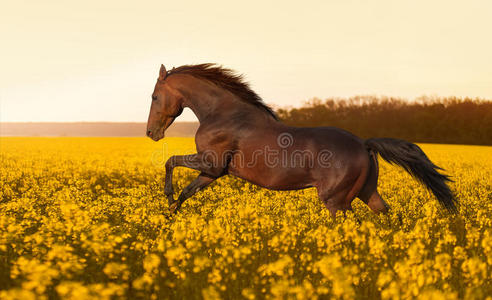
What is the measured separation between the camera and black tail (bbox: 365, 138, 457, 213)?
17.7 feet

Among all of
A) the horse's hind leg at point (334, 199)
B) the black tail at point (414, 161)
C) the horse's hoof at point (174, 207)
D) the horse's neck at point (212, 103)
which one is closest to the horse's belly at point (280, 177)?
the horse's hind leg at point (334, 199)

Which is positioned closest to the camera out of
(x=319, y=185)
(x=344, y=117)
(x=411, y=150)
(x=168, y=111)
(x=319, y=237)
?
(x=319, y=237)

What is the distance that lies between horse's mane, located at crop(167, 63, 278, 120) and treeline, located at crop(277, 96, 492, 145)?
3849 cm

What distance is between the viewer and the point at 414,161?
5527 millimetres

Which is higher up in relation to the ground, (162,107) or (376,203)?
(162,107)

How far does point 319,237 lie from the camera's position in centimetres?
382

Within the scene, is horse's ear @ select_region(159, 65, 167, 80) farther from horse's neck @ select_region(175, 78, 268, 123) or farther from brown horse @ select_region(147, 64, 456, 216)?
horse's neck @ select_region(175, 78, 268, 123)

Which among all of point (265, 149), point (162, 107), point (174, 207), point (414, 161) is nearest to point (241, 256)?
point (265, 149)

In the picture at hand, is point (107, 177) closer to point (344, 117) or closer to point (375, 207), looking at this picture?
point (375, 207)

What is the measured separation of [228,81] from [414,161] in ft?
10.1

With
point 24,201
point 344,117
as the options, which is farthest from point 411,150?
point 344,117

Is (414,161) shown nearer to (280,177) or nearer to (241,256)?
(280,177)

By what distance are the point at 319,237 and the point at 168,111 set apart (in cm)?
369

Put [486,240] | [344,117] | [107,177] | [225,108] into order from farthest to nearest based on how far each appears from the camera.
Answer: [344,117] → [107,177] → [225,108] → [486,240]
